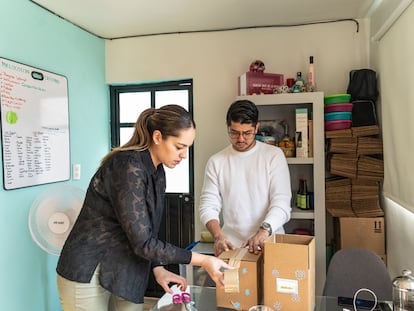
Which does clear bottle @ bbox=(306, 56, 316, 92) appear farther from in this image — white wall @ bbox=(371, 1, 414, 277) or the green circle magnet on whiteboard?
Result: the green circle magnet on whiteboard

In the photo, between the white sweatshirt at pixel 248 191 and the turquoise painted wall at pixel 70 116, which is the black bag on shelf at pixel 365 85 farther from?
the turquoise painted wall at pixel 70 116

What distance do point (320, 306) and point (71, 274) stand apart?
1002 mm

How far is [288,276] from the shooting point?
3.97 ft

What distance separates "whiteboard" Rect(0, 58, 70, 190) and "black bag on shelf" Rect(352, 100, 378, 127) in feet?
6.94

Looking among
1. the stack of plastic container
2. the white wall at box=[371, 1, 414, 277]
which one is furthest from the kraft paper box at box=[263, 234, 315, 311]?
the stack of plastic container

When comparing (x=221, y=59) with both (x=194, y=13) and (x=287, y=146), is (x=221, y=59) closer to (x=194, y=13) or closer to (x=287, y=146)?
(x=194, y=13)

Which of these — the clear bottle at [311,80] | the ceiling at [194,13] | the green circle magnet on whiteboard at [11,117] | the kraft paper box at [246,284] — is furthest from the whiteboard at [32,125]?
the clear bottle at [311,80]

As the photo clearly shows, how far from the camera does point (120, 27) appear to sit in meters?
2.87

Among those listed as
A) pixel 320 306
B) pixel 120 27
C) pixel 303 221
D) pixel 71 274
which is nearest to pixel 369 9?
pixel 303 221

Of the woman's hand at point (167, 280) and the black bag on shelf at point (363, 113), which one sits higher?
the black bag on shelf at point (363, 113)

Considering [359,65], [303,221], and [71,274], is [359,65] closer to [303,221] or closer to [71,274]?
[303,221]

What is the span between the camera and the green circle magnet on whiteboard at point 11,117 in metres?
2.11

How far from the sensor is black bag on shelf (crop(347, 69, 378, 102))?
2.47 meters

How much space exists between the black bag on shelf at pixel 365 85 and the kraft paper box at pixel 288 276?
5.28 ft
